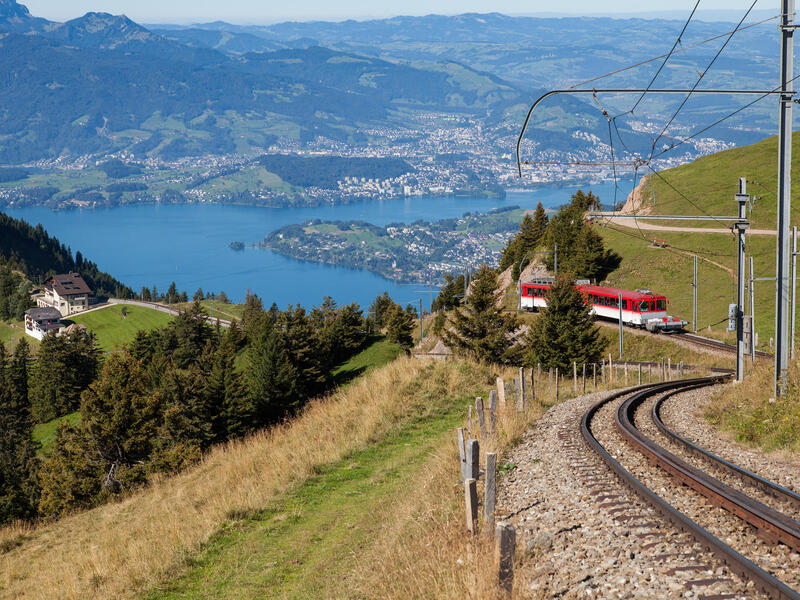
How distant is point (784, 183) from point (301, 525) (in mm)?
13206

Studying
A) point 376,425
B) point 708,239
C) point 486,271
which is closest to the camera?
point 376,425

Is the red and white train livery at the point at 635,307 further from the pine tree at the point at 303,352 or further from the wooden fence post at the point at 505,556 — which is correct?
the wooden fence post at the point at 505,556

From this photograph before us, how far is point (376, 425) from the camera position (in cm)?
1741

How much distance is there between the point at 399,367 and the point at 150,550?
12.2 meters

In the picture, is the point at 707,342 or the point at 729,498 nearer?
the point at 729,498

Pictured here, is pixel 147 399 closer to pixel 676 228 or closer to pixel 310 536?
pixel 310 536

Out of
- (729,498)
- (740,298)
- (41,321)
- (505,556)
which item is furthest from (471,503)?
(41,321)

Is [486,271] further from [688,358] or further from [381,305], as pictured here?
[381,305]

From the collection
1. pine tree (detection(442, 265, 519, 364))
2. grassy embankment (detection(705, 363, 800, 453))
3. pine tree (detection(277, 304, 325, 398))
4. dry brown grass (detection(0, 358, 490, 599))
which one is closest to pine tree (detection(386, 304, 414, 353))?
pine tree (detection(277, 304, 325, 398))

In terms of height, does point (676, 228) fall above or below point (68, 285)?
above

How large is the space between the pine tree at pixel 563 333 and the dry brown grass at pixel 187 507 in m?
21.7

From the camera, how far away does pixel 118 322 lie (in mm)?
148625

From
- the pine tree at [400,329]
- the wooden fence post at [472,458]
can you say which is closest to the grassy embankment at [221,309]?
the pine tree at [400,329]

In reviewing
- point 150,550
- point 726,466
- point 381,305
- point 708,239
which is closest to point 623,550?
point 726,466
